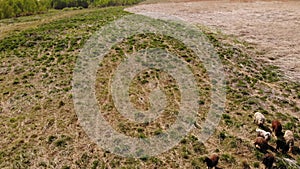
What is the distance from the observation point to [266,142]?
10.8 m

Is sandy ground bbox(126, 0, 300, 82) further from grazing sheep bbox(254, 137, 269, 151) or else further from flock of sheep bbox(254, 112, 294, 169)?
grazing sheep bbox(254, 137, 269, 151)

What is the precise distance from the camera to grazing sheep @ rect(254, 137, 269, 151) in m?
10.7

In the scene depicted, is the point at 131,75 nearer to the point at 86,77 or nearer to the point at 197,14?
the point at 86,77

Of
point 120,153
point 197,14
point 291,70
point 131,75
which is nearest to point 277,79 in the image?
point 291,70

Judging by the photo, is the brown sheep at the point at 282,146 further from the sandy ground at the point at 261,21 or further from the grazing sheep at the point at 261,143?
the sandy ground at the point at 261,21

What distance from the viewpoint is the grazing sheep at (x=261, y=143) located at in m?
10.7

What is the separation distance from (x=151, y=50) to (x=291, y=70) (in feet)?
31.5

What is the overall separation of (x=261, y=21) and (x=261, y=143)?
19033mm

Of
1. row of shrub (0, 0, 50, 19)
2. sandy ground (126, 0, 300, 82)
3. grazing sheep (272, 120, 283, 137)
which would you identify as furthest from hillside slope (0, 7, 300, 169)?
row of shrub (0, 0, 50, 19)

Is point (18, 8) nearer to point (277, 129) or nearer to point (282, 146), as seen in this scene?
point (277, 129)

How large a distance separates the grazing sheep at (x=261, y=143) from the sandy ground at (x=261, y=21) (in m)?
7.47

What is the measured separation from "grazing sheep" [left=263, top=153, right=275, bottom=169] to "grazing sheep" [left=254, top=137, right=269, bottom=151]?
78cm

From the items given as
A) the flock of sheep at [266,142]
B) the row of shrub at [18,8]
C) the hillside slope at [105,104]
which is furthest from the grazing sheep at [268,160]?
the row of shrub at [18,8]

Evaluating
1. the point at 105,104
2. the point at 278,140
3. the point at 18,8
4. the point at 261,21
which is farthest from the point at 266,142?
the point at 18,8
